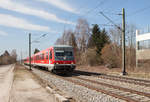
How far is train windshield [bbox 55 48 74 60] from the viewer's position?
718 inches

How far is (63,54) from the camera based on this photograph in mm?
18562

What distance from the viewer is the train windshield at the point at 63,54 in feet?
59.8

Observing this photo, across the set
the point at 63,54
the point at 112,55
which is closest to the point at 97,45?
the point at 112,55

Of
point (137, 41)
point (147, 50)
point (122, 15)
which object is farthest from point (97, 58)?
point (122, 15)

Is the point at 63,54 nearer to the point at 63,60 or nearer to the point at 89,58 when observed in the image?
the point at 63,60

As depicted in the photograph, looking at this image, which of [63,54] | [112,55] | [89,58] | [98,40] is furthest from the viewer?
[98,40]

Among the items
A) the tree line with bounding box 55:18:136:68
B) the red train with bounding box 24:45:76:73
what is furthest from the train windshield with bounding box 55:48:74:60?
the tree line with bounding box 55:18:136:68

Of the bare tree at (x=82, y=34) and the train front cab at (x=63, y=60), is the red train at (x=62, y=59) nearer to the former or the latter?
the train front cab at (x=63, y=60)

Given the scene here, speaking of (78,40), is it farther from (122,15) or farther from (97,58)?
(122,15)

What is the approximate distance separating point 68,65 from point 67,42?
41.1 meters

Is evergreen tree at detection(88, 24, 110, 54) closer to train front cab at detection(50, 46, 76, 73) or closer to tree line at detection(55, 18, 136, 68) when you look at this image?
tree line at detection(55, 18, 136, 68)

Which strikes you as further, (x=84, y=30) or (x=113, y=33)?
(x=84, y=30)

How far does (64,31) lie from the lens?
59.4m

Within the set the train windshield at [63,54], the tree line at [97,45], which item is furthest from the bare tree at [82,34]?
the train windshield at [63,54]
